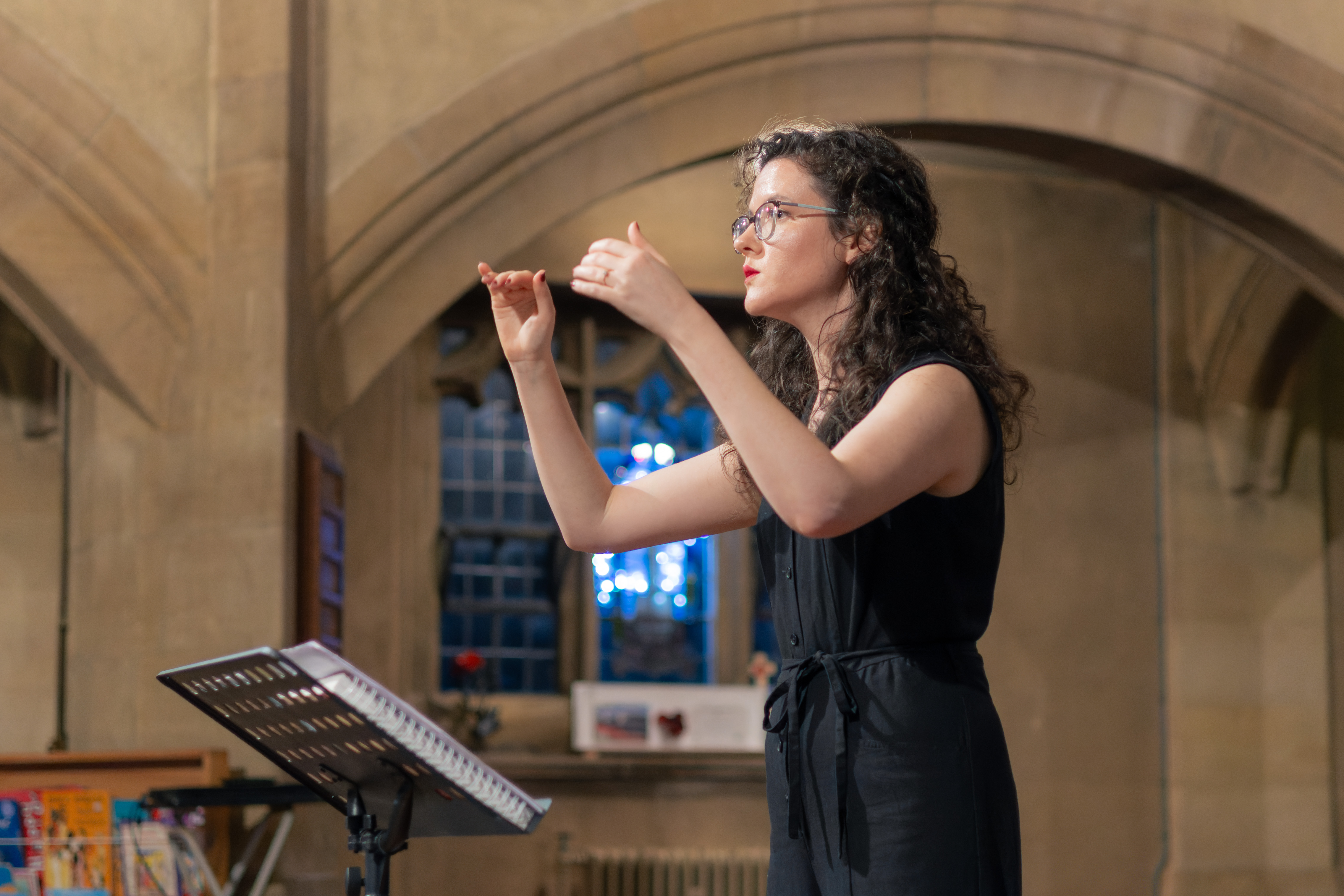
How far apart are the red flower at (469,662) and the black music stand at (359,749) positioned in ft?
18.0

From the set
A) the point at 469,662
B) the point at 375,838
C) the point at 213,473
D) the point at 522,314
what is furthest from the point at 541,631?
the point at 522,314

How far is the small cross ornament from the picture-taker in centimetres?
773

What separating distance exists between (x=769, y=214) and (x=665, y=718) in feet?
20.0

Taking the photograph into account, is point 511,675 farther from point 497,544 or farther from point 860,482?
point 860,482

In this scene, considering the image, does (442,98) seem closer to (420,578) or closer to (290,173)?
(290,173)

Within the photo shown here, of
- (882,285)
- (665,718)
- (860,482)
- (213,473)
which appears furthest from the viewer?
(665,718)

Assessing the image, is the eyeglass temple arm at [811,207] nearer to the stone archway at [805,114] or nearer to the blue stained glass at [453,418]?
the stone archway at [805,114]

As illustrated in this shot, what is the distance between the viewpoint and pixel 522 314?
1848 mm

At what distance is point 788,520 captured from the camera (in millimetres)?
1459

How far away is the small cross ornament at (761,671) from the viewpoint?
25.4 feet

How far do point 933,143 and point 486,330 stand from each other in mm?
2560

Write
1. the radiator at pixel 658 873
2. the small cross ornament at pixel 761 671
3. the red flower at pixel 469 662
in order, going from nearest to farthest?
the radiator at pixel 658 873 → the red flower at pixel 469 662 → the small cross ornament at pixel 761 671

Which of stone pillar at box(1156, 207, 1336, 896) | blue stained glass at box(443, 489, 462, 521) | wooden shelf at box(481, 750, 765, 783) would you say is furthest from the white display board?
stone pillar at box(1156, 207, 1336, 896)

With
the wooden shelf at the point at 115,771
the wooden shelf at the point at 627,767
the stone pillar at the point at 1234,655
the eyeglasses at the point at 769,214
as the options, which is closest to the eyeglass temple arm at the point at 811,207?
the eyeglasses at the point at 769,214
